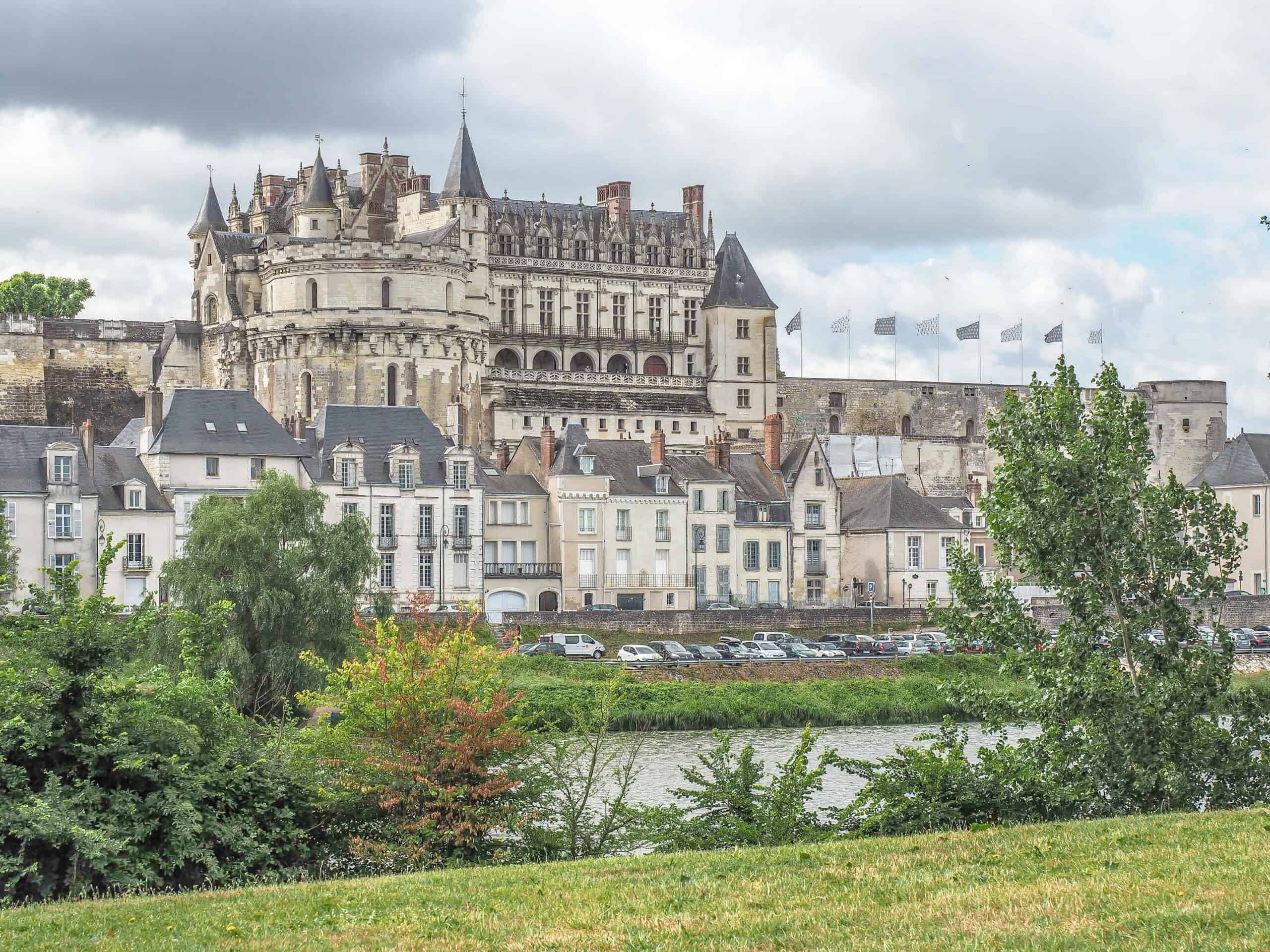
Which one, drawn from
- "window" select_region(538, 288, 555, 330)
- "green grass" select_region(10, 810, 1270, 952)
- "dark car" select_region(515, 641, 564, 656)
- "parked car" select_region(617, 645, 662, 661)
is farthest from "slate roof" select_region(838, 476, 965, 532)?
"green grass" select_region(10, 810, 1270, 952)

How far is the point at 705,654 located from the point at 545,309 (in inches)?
1331

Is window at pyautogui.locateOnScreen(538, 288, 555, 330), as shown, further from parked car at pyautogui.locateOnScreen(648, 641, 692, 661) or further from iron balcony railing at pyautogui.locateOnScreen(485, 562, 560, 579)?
parked car at pyautogui.locateOnScreen(648, 641, 692, 661)

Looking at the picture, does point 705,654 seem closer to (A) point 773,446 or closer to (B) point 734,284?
(A) point 773,446

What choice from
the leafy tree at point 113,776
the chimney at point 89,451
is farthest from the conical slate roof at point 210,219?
the leafy tree at point 113,776

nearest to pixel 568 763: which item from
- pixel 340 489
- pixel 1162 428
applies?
pixel 340 489

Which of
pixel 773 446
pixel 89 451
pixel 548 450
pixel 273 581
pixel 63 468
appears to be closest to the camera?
pixel 273 581

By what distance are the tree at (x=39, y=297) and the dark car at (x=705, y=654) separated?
43704 mm

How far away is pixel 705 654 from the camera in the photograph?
134 ft

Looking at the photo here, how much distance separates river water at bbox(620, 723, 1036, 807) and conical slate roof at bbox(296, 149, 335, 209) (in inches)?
1484

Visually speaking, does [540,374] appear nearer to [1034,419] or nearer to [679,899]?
[1034,419]

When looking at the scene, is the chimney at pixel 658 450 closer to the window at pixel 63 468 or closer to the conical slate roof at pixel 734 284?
the window at pixel 63 468

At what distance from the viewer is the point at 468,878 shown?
13.1 m

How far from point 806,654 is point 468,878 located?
28.7 metres

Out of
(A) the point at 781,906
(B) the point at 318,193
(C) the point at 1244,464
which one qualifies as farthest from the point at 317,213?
(A) the point at 781,906
